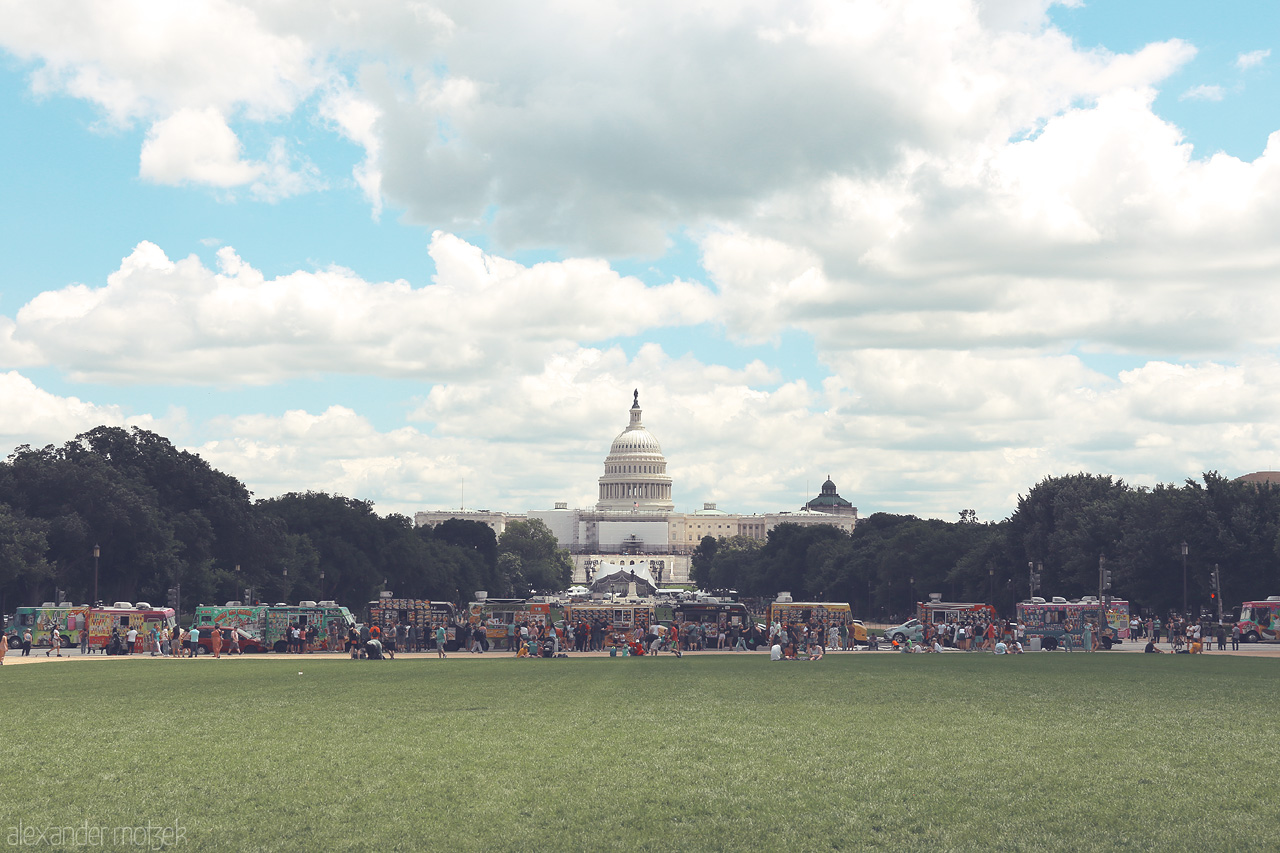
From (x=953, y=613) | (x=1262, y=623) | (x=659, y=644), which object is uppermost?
Result: (x=953, y=613)

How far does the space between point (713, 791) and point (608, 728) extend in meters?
5.81

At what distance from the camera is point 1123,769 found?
643 inches

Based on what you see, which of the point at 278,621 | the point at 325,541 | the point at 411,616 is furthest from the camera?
the point at 325,541

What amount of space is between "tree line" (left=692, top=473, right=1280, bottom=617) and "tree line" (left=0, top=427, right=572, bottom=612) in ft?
148


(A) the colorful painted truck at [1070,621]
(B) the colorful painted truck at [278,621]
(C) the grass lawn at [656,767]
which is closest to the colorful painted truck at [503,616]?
(B) the colorful painted truck at [278,621]

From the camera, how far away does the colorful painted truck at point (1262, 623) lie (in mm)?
65250

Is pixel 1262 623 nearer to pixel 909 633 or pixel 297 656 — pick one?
pixel 909 633

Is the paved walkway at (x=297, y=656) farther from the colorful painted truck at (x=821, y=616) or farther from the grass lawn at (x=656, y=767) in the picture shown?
the grass lawn at (x=656, y=767)

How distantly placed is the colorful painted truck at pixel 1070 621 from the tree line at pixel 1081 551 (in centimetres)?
702

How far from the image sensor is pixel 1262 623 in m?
66.1

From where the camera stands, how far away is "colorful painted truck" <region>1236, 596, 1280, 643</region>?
65.2 meters

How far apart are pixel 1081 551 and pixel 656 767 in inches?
2813

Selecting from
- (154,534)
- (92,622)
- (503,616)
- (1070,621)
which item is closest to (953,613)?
(1070,621)

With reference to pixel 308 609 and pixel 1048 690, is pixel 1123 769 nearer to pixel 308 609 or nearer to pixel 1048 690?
pixel 1048 690
